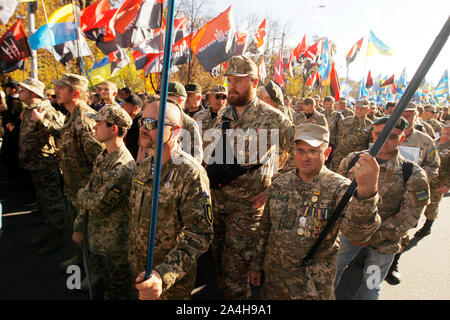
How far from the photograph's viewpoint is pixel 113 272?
2.69 meters

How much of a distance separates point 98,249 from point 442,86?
922 inches

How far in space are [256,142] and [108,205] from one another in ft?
5.34

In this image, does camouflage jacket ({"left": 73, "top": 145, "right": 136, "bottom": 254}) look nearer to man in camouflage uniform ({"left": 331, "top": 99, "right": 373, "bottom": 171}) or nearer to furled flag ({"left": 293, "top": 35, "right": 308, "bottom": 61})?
man in camouflage uniform ({"left": 331, "top": 99, "right": 373, "bottom": 171})

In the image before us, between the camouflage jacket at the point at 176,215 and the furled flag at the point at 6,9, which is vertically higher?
the furled flag at the point at 6,9

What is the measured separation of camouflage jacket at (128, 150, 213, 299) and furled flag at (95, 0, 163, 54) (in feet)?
17.3

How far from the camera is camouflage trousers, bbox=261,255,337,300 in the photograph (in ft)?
6.38

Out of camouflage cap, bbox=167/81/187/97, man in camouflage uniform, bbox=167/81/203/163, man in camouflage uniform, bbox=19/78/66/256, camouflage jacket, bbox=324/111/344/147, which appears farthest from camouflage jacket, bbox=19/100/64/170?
camouflage jacket, bbox=324/111/344/147

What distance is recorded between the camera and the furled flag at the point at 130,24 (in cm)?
629

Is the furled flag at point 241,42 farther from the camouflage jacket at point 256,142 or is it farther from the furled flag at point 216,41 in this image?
the camouflage jacket at point 256,142

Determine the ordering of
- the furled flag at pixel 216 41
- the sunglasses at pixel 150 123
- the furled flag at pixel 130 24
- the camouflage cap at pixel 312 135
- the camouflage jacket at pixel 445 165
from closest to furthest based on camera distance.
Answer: the sunglasses at pixel 150 123, the camouflage cap at pixel 312 135, the camouflage jacket at pixel 445 165, the furled flag at pixel 130 24, the furled flag at pixel 216 41

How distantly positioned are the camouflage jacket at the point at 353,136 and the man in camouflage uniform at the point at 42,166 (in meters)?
6.01

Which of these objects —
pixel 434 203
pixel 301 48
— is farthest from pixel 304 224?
pixel 301 48

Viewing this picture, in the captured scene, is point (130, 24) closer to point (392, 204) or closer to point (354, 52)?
point (392, 204)

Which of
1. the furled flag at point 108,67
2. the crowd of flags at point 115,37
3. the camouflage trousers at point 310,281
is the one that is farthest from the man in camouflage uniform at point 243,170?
the furled flag at point 108,67
